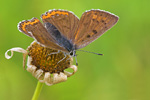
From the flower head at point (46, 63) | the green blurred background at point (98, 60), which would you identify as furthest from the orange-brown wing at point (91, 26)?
the green blurred background at point (98, 60)

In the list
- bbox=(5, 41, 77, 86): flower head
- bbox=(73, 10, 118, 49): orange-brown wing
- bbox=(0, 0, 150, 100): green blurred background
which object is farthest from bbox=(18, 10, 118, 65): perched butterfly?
bbox=(0, 0, 150, 100): green blurred background

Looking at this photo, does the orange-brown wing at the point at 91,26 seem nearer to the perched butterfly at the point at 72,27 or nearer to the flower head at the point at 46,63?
the perched butterfly at the point at 72,27

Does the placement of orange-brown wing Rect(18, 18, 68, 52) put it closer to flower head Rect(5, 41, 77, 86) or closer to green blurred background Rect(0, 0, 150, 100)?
flower head Rect(5, 41, 77, 86)

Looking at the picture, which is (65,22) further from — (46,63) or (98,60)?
(98,60)

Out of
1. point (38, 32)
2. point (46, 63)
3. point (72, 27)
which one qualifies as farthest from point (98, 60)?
point (38, 32)

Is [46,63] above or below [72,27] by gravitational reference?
below
